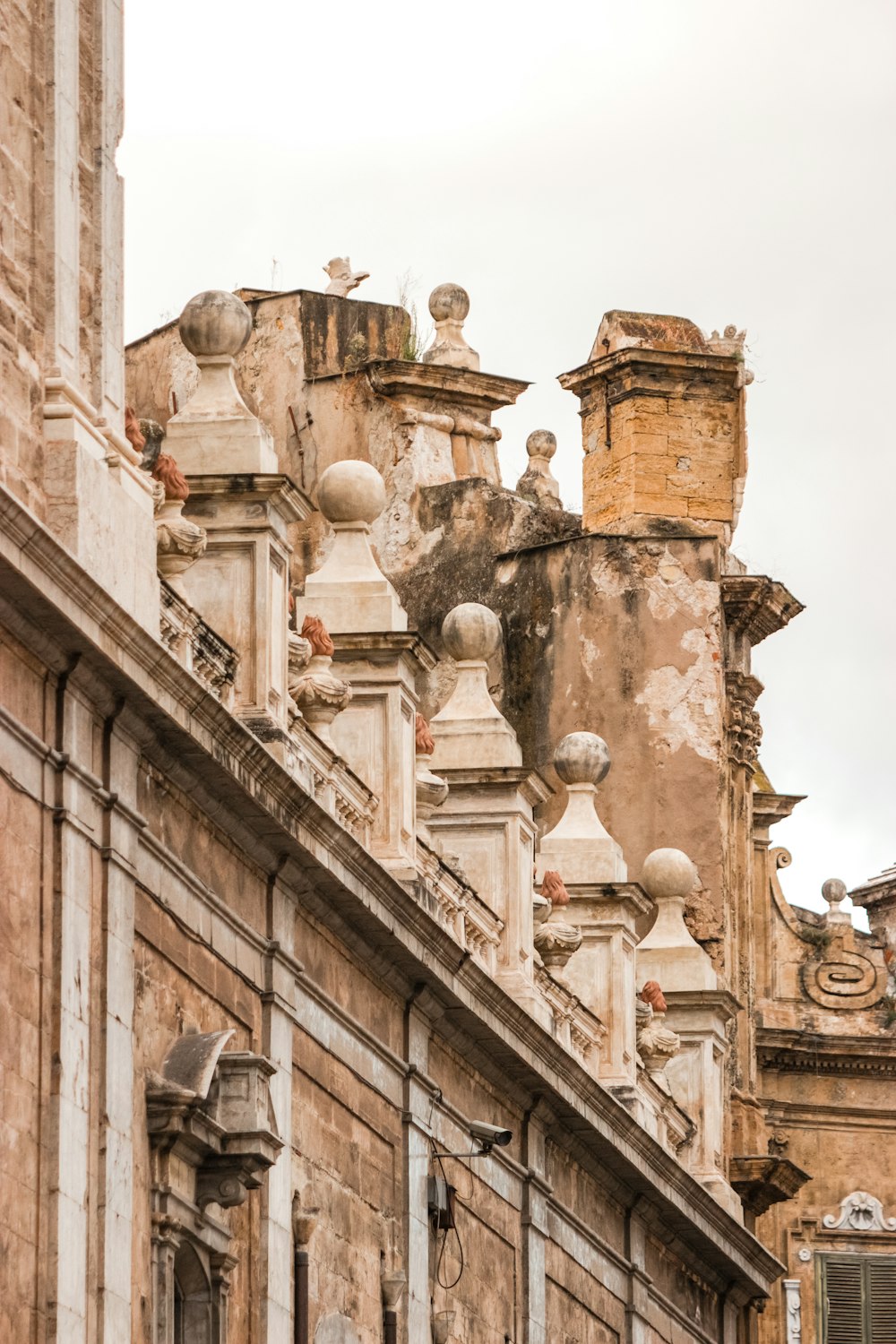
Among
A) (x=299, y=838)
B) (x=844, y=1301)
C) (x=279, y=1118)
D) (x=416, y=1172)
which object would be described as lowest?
(x=279, y=1118)

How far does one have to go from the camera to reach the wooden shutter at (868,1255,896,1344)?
1489 inches

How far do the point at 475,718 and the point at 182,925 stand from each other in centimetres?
758

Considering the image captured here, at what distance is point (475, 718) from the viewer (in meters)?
26.3

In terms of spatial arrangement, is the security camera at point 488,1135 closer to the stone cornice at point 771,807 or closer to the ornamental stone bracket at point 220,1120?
the ornamental stone bracket at point 220,1120

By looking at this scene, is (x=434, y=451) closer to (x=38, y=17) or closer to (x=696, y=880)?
(x=696, y=880)

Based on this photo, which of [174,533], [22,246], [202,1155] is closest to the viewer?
[22,246]

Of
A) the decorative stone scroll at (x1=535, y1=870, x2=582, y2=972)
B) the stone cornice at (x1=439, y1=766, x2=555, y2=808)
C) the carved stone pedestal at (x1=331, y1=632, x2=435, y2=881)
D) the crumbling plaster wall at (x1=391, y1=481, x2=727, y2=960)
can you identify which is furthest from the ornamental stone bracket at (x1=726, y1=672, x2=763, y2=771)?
the carved stone pedestal at (x1=331, y1=632, x2=435, y2=881)

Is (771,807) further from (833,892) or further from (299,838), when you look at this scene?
(299,838)

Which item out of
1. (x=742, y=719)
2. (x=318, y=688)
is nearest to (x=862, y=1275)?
(x=742, y=719)

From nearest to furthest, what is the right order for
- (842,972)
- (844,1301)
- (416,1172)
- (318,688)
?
(318,688) < (416,1172) < (844,1301) < (842,972)

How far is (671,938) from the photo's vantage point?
105 ft

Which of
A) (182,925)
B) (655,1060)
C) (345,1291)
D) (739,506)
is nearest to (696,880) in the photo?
(655,1060)

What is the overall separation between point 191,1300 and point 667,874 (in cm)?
1311

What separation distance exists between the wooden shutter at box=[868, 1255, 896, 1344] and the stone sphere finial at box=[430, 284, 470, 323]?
9212mm
